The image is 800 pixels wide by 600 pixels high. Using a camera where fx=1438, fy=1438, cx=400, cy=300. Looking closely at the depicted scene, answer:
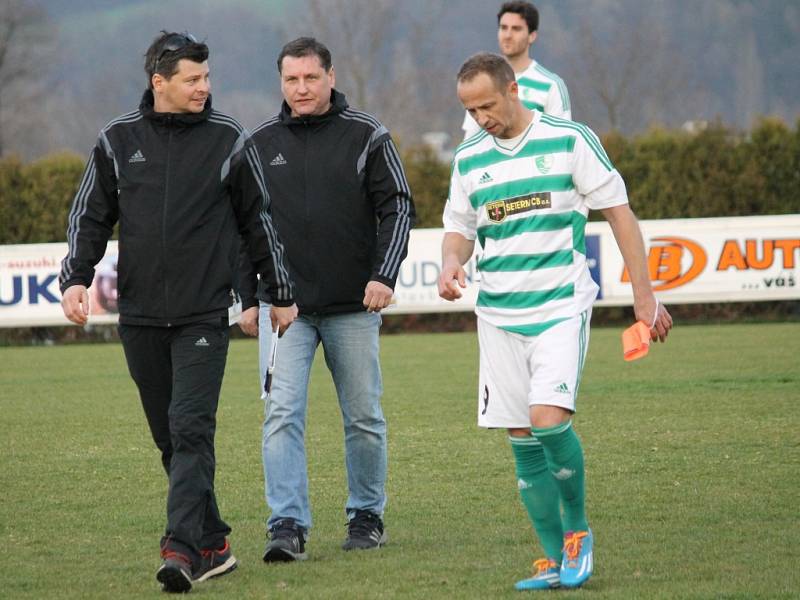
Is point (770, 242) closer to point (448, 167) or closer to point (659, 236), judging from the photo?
point (659, 236)

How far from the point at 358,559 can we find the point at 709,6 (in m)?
112

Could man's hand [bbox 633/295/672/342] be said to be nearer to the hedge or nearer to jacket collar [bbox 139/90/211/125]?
jacket collar [bbox 139/90/211/125]

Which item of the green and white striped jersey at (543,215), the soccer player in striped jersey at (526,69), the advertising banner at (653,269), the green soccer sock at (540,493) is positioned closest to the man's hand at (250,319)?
the green and white striped jersey at (543,215)

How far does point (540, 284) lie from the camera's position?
A: 224 inches

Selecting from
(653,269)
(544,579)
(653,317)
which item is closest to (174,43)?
(653,317)

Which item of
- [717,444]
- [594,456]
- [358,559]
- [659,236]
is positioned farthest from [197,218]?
[659,236]

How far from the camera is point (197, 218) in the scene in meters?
5.96

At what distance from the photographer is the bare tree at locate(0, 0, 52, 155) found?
202 feet

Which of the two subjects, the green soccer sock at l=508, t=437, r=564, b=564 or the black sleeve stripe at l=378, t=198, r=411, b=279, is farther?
the black sleeve stripe at l=378, t=198, r=411, b=279

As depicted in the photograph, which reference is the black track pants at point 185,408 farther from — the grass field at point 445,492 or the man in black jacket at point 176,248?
the grass field at point 445,492

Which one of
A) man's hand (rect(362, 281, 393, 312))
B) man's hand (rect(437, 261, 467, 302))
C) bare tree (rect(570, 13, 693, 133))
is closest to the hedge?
man's hand (rect(362, 281, 393, 312))

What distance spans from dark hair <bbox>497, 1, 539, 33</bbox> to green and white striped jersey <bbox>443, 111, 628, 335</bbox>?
4.05m

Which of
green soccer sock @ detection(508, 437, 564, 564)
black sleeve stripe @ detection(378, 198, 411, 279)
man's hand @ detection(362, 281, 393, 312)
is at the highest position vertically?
black sleeve stripe @ detection(378, 198, 411, 279)

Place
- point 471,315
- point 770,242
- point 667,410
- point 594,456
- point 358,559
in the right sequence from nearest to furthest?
point 358,559
point 594,456
point 667,410
point 770,242
point 471,315
